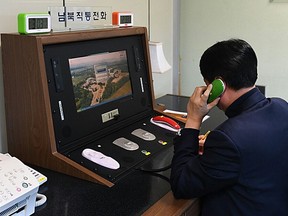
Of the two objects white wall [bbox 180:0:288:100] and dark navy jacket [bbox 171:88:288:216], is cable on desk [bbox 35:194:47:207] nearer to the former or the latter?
dark navy jacket [bbox 171:88:288:216]

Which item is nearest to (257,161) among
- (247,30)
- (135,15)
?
(135,15)

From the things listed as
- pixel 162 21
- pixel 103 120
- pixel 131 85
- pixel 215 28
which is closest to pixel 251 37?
pixel 215 28

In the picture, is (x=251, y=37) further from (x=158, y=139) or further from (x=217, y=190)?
(x=217, y=190)

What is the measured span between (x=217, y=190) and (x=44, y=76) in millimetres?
651

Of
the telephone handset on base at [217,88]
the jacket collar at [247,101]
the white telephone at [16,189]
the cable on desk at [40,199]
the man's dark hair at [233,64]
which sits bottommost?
the cable on desk at [40,199]

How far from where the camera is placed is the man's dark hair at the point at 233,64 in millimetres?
1087

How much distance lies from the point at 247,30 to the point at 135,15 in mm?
880

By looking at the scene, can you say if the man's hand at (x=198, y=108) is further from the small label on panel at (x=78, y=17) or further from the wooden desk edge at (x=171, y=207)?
the small label on panel at (x=78, y=17)

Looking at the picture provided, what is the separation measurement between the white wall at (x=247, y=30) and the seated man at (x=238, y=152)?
1.48 meters

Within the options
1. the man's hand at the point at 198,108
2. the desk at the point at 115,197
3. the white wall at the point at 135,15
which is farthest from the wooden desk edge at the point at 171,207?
the white wall at the point at 135,15

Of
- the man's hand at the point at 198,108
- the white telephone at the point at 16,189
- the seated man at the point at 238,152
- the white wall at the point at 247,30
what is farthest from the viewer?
the white wall at the point at 247,30

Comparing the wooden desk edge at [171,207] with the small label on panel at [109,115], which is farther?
the small label on panel at [109,115]

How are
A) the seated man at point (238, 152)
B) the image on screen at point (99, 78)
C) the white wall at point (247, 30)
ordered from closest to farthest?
the seated man at point (238, 152) → the image on screen at point (99, 78) → the white wall at point (247, 30)

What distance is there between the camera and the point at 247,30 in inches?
101
